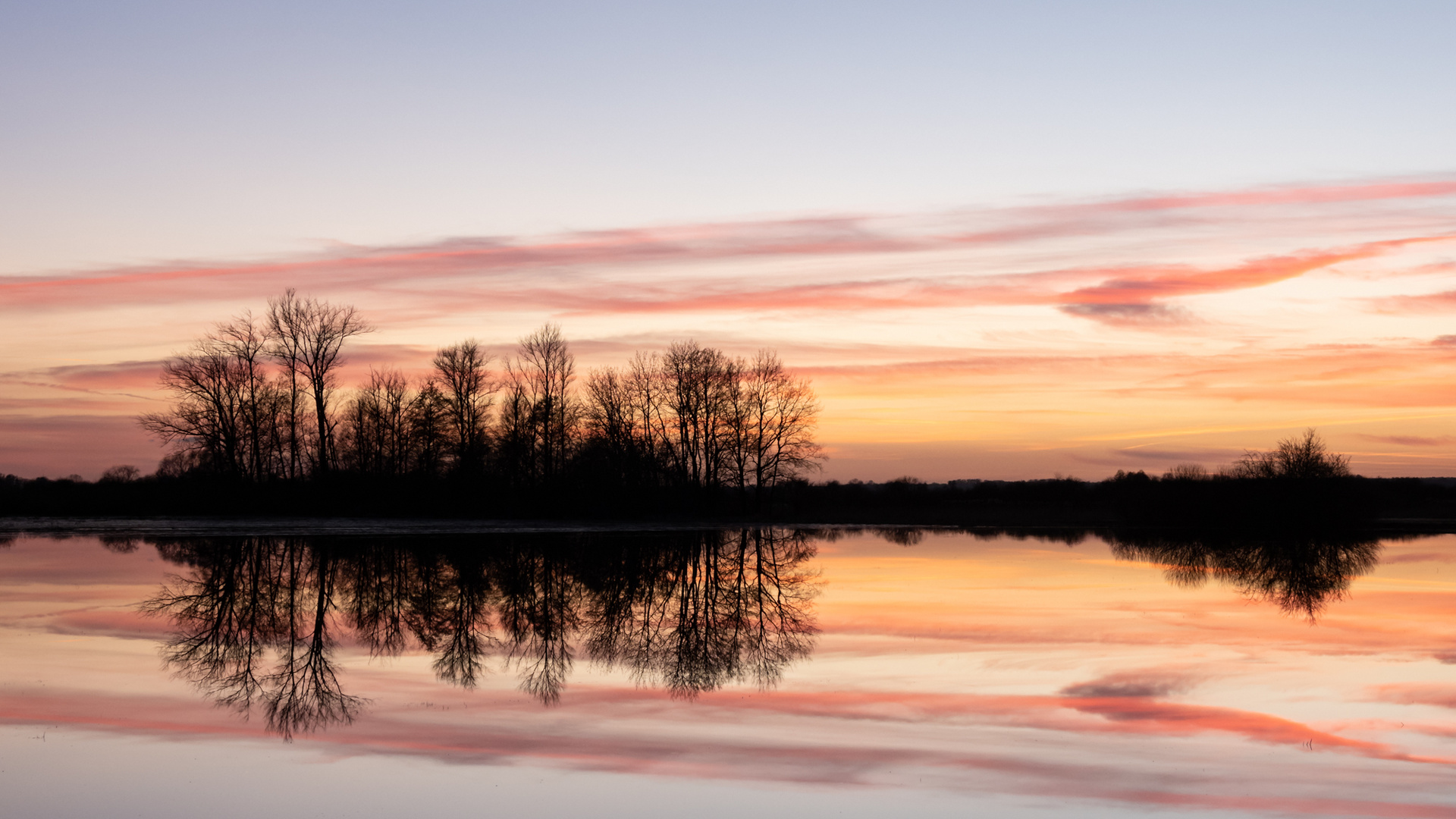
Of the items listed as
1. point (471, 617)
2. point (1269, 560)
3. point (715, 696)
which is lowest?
point (1269, 560)

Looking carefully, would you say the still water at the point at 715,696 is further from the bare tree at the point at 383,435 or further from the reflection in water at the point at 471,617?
the bare tree at the point at 383,435

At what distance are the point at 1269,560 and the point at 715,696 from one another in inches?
1244

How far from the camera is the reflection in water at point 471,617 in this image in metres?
14.3

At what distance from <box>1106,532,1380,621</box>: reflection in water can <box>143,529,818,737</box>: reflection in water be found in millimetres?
10909

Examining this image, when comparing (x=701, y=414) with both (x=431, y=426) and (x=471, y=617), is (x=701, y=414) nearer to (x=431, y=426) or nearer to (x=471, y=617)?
(x=431, y=426)

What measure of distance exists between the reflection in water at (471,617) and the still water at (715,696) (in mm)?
112

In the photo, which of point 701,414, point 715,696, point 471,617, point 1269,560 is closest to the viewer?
point 715,696

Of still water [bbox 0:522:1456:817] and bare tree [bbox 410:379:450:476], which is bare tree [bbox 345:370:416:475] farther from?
still water [bbox 0:522:1456:817]

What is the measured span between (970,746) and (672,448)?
6963 cm

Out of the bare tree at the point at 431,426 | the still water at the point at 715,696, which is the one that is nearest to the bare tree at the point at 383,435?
the bare tree at the point at 431,426

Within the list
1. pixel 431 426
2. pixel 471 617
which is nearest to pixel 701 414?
pixel 431 426

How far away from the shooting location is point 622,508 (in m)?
70.6

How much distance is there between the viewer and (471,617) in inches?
795

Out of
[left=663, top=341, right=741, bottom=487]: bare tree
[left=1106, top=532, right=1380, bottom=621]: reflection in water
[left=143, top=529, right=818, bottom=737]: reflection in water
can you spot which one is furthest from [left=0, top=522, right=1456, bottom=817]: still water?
[left=663, top=341, right=741, bottom=487]: bare tree
